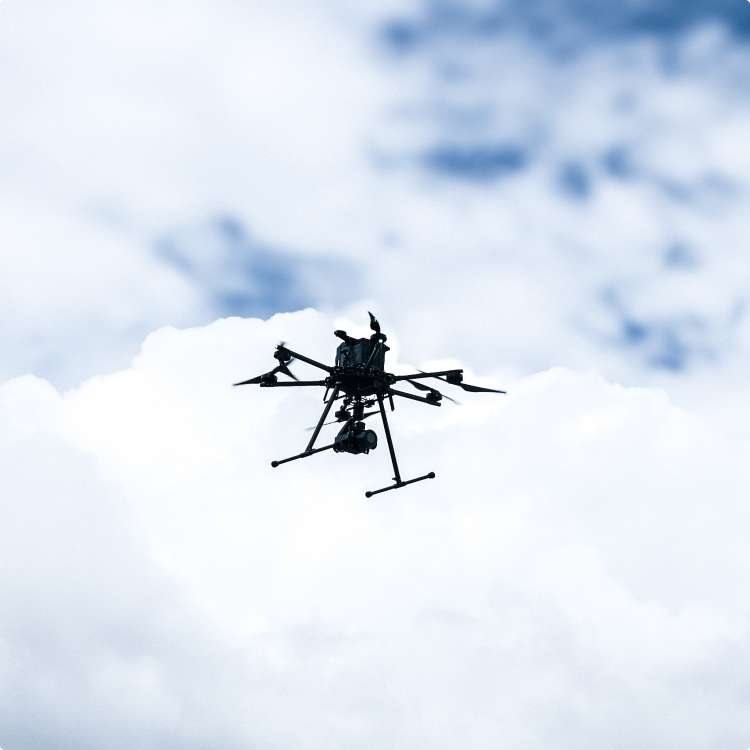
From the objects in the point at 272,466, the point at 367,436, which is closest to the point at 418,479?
the point at 367,436

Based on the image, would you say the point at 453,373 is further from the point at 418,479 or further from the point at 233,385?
the point at 233,385

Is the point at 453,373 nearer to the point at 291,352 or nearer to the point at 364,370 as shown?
the point at 364,370

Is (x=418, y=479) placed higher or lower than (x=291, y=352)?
lower

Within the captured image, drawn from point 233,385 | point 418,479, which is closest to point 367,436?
point 418,479

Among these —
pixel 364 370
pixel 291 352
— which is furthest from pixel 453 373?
pixel 291 352

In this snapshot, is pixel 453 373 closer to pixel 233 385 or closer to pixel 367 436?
pixel 367 436

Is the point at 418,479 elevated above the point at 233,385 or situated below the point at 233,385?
below
